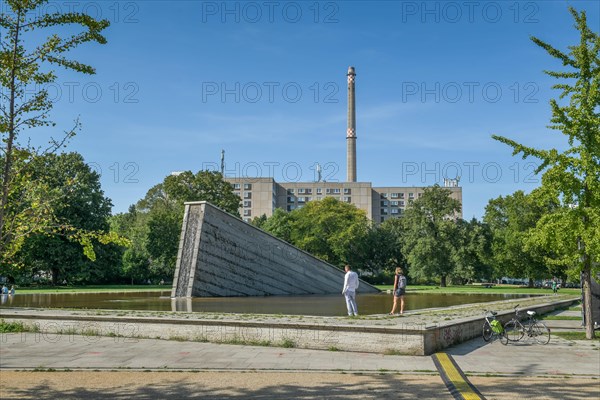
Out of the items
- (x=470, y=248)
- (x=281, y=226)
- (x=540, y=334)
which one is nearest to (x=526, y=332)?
(x=540, y=334)

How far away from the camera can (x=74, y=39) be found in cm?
782

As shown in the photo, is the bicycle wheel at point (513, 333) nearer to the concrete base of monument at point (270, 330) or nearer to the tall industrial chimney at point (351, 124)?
the concrete base of monument at point (270, 330)

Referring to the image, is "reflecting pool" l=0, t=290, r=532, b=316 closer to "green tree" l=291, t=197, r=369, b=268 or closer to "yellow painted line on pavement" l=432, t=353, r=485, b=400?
"yellow painted line on pavement" l=432, t=353, r=485, b=400

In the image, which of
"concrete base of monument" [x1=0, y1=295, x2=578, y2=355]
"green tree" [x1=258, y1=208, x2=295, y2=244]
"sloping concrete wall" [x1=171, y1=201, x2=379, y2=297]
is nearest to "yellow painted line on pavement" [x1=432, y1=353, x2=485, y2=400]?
"concrete base of monument" [x1=0, y1=295, x2=578, y2=355]

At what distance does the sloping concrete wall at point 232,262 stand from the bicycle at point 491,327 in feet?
53.7

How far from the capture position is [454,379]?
28.5 feet

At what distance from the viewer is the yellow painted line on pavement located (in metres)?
7.57

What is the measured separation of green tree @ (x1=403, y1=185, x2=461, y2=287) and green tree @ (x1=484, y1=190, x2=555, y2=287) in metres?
4.92

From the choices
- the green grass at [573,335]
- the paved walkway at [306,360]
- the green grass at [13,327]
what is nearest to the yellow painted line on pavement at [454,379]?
the paved walkway at [306,360]

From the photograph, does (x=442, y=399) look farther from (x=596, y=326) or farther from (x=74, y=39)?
(x=596, y=326)

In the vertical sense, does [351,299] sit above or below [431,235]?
below

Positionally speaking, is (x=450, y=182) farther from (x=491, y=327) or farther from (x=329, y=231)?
(x=491, y=327)

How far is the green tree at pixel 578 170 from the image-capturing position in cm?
1399

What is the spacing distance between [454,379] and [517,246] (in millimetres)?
50871
